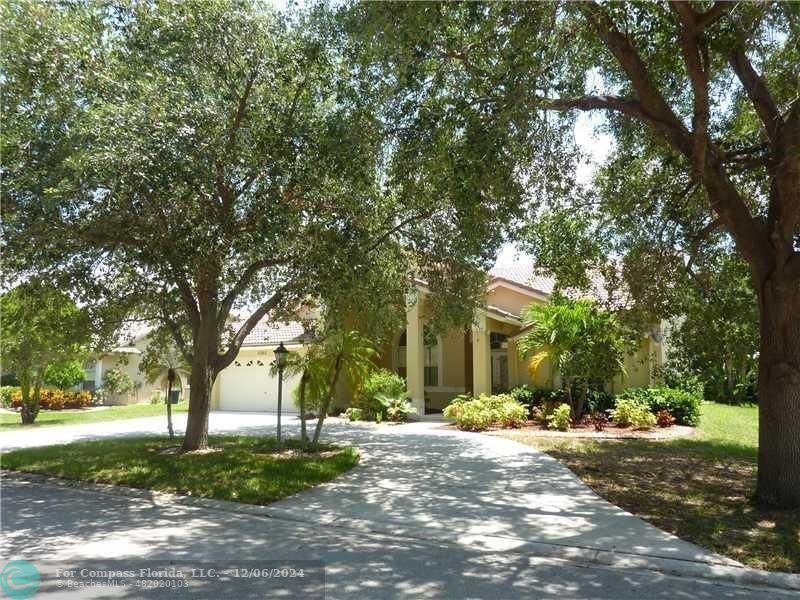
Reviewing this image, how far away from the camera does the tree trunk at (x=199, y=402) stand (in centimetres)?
1235

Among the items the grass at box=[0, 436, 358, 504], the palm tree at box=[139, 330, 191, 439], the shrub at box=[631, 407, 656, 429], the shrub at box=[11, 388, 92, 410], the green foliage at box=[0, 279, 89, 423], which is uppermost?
the green foliage at box=[0, 279, 89, 423]

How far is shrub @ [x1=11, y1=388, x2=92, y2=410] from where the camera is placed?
27.3 meters

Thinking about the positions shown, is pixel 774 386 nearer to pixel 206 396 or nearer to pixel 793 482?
pixel 793 482

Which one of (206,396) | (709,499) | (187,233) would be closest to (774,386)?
(709,499)

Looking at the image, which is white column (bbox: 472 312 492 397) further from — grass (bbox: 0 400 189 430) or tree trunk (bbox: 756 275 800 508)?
grass (bbox: 0 400 189 430)

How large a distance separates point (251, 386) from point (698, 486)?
19825mm

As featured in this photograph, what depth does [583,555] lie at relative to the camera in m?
6.16

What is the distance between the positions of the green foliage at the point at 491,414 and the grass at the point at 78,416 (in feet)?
42.0

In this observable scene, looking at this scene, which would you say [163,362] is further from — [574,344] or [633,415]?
[633,415]

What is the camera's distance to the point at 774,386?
25.9 feet

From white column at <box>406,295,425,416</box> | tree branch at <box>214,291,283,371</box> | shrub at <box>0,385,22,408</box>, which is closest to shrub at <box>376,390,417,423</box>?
white column at <box>406,295,425,416</box>

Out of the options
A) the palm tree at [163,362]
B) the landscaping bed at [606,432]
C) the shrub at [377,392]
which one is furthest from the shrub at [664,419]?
the palm tree at [163,362]

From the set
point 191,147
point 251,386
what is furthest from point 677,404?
point 251,386

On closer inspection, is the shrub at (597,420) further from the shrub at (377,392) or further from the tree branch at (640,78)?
the tree branch at (640,78)
